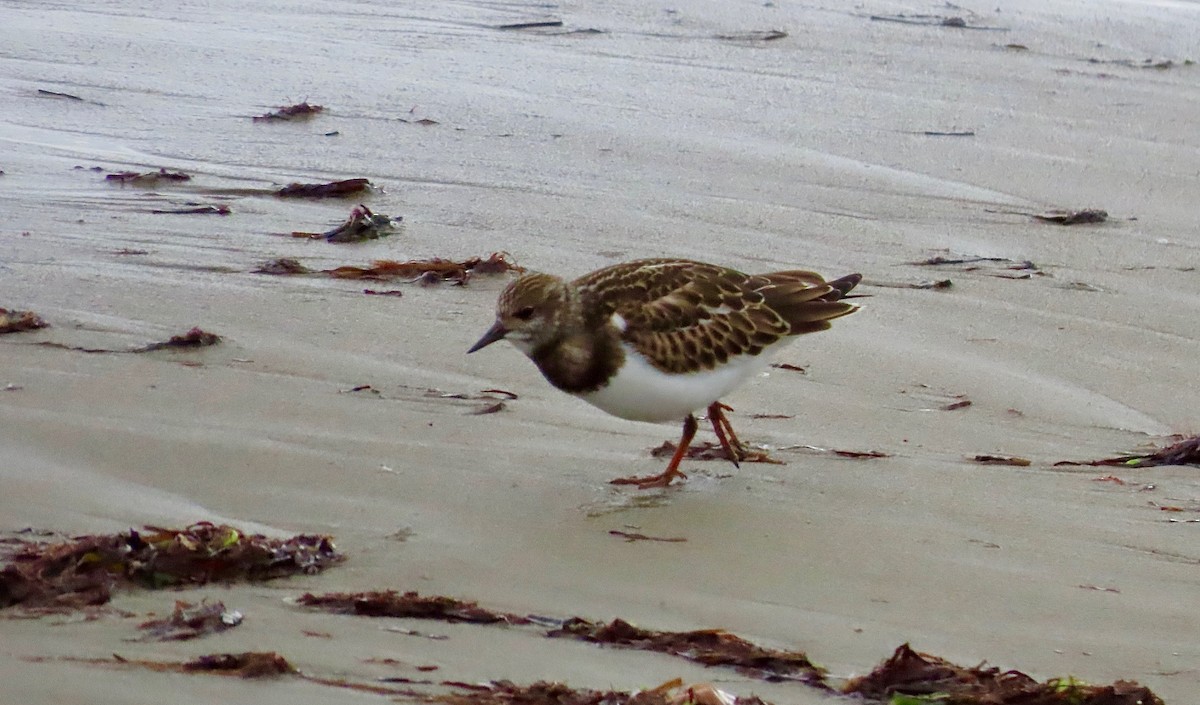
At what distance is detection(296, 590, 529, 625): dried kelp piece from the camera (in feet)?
8.48

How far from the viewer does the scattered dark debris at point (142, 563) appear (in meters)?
2.50

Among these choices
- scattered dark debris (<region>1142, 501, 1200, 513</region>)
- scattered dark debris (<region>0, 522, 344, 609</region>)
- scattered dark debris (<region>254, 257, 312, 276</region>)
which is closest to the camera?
scattered dark debris (<region>0, 522, 344, 609</region>)

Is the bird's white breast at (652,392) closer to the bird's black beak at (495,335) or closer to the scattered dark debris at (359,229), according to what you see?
the bird's black beak at (495,335)

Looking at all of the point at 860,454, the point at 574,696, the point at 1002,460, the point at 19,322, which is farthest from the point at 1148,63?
the point at 574,696

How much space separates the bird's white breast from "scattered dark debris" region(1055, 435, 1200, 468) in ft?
2.68

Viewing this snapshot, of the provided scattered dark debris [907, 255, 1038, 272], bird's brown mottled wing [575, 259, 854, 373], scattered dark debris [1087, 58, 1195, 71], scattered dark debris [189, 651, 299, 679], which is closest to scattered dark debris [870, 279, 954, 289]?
scattered dark debris [907, 255, 1038, 272]

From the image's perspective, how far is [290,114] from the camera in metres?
6.23

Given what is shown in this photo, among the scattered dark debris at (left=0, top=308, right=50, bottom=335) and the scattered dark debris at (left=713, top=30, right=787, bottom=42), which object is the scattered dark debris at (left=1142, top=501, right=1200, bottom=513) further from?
the scattered dark debris at (left=713, top=30, right=787, bottom=42)

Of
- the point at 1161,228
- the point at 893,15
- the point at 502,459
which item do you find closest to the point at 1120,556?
the point at 502,459

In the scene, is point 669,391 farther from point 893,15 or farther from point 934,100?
point 893,15

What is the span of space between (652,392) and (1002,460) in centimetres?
82

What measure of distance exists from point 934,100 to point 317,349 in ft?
13.7

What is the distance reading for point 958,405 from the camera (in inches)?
155

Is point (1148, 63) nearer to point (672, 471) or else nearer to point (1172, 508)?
point (1172, 508)
